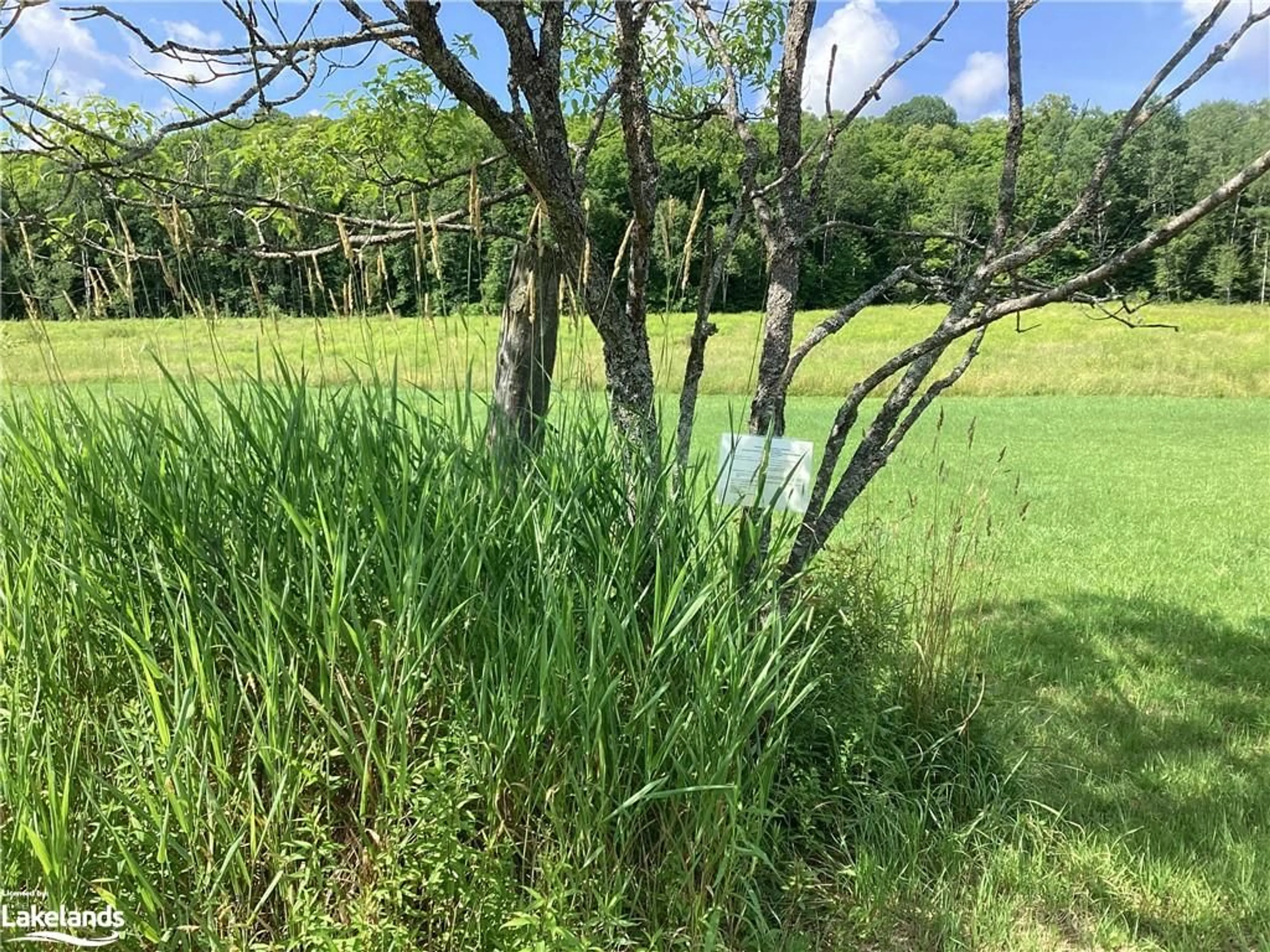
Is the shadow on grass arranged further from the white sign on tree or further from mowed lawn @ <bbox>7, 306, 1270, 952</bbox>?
the white sign on tree

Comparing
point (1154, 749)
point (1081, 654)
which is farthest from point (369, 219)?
point (1081, 654)

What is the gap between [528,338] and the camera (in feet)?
9.36

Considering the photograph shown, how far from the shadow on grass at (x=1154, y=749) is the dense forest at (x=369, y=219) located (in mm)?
1684

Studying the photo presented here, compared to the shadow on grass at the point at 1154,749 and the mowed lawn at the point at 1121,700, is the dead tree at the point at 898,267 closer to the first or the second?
the mowed lawn at the point at 1121,700

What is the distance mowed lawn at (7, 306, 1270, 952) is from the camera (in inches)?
86.0

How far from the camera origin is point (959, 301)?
248cm

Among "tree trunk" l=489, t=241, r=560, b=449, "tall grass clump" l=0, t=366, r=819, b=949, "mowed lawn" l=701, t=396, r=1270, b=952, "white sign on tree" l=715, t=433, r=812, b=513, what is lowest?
"mowed lawn" l=701, t=396, r=1270, b=952

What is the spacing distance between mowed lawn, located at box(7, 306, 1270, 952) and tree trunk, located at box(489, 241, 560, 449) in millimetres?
87

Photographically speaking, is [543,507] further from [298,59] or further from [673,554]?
[298,59]

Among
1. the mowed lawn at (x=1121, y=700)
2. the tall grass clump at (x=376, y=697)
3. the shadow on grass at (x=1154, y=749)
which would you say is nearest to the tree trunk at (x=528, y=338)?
the tall grass clump at (x=376, y=697)

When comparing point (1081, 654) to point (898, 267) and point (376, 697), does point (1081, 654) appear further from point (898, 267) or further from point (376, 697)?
point (376, 697)

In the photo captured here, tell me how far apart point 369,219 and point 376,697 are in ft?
5.99

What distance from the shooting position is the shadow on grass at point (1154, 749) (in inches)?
87.3

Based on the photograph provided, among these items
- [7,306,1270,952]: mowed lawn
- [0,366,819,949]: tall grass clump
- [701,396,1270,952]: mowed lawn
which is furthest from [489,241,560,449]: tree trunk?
[701,396,1270,952]: mowed lawn
